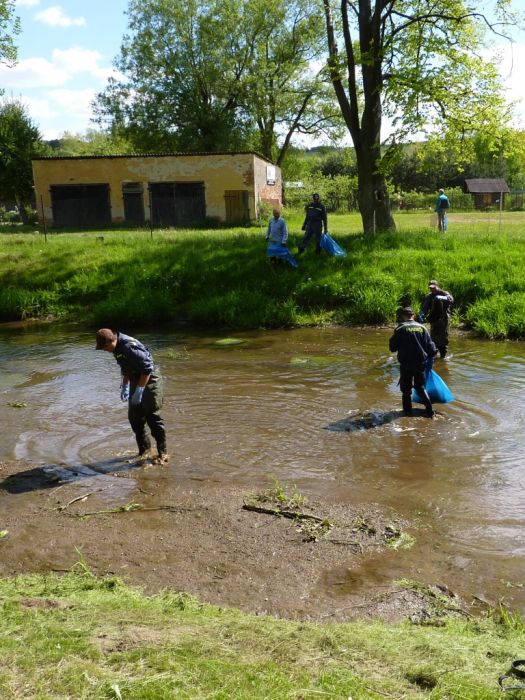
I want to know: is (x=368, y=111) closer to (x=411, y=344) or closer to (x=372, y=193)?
(x=372, y=193)

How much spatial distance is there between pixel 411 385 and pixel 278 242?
993 centimetres

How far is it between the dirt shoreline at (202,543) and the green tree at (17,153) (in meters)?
42.1

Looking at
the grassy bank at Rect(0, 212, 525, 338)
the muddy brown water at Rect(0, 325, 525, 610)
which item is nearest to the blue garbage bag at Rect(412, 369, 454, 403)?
the muddy brown water at Rect(0, 325, 525, 610)

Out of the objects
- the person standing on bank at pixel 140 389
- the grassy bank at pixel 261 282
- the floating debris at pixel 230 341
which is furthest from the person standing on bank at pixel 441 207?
the person standing on bank at pixel 140 389

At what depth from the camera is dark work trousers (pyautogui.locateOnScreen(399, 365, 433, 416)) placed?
9375 millimetres

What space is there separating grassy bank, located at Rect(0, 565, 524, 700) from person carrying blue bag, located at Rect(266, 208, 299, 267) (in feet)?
48.4

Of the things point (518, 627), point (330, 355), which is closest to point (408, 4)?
point (330, 355)

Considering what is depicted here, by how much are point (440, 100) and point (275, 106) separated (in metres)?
31.1

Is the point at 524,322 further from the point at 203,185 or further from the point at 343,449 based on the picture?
the point at 203,185

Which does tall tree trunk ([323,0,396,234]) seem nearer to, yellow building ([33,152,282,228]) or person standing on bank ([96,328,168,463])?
yellow building ([33,152,282,228])

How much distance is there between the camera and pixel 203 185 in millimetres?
36719

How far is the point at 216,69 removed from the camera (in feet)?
159

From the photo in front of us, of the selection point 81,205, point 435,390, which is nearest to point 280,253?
point 435,390

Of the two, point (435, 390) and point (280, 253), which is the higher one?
point (280, 253)
